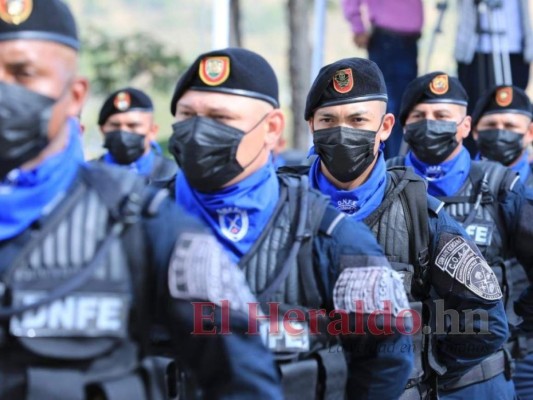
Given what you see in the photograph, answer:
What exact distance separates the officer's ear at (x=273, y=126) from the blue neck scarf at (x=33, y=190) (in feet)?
3.88

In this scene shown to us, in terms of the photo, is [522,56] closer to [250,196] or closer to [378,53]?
[378,53]

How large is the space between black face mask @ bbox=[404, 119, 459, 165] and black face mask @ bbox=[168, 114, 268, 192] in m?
2.70

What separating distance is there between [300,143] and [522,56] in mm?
5856

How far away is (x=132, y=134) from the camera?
8367 millimetres

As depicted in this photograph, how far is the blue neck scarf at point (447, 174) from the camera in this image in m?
5.85

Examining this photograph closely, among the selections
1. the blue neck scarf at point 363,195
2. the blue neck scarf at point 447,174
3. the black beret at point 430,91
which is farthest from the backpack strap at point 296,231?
the black beret at point 430,91

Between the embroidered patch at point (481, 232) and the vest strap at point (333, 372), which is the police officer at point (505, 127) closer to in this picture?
the embroidered patch at point (481, 232)

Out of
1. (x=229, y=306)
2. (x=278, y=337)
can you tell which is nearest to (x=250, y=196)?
(x=278, y=337)

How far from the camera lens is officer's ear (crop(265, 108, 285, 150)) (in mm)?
3697

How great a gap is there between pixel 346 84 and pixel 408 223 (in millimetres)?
697

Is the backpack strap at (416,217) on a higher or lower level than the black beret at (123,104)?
lower

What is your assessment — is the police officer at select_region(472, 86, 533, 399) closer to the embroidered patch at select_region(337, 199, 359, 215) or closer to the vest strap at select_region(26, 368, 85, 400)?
the embroidered patch at select_region(337, 199, 359, 215)

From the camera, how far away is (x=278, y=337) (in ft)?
11.1

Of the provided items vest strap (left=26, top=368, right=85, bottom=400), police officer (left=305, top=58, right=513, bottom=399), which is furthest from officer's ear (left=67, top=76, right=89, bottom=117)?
police officer (left=305, top=58, right=513, bottom=399)
